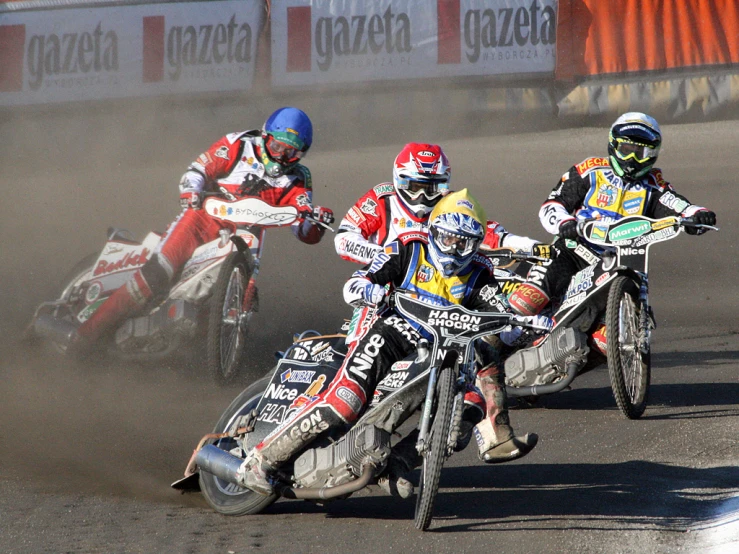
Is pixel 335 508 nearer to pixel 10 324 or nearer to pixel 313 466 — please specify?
pixel 313 466

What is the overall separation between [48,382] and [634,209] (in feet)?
16.4

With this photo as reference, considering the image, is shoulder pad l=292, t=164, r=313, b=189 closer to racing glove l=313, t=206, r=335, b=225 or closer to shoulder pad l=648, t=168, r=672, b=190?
racing glove l=313, t=206, r=335, b=225

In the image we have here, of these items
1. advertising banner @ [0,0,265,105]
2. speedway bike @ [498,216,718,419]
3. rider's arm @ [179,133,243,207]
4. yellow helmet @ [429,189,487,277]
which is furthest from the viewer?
advertising banner @ [0,0,265,105]

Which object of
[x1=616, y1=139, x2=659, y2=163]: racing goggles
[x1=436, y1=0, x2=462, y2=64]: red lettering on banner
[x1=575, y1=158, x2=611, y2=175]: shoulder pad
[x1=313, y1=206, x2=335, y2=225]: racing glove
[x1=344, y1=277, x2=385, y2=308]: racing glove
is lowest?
[x1=344, y1=277, x2=385, y2=308]: racing glove

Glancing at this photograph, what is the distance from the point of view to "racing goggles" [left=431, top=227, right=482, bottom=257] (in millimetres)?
6141

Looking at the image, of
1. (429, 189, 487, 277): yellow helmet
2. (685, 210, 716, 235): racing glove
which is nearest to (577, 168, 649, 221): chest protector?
(685, 210, 716, 235): racing glove

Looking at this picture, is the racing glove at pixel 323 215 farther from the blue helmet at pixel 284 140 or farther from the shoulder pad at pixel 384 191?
the shoulder pad at pixel 384 191

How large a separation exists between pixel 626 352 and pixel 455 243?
2.63m

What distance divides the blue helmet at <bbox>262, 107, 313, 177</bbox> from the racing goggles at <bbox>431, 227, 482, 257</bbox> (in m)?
3.55

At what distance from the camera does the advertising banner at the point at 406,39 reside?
58.7 feet

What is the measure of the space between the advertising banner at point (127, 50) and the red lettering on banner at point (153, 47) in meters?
0.02

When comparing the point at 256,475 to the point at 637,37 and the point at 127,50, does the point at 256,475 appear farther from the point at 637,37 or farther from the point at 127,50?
the point at 637,37

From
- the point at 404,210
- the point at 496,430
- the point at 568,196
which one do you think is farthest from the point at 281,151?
the point at 496,430

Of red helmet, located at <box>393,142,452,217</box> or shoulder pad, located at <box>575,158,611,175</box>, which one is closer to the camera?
red helmet, located at <box>393,142,452,217</box>
